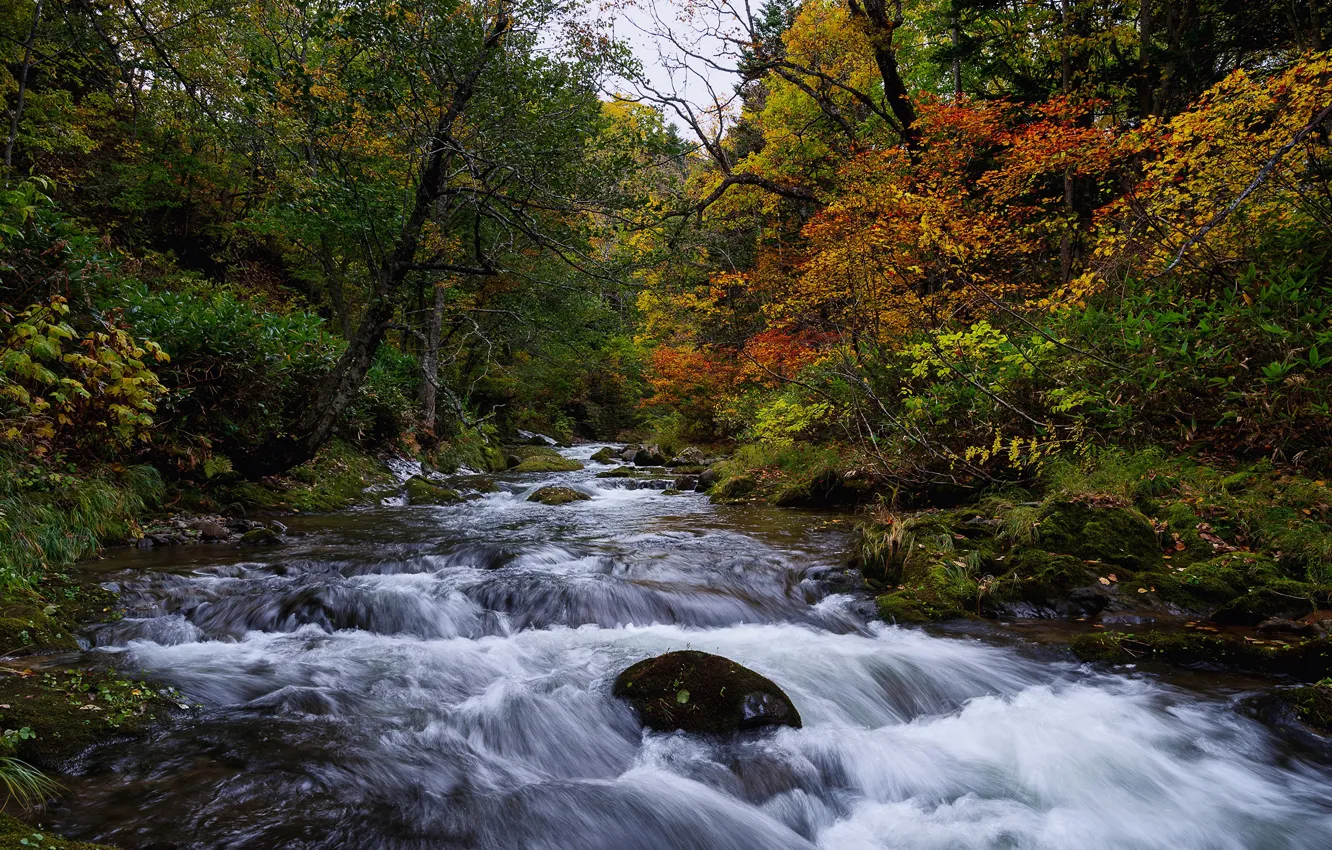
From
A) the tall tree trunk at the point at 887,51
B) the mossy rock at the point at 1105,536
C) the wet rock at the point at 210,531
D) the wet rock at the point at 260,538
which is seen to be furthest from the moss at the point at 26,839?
the tall tree trunk at the point at 887,51

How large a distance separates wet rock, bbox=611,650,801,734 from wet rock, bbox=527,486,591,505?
798 centimetres

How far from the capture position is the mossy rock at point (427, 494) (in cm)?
1117

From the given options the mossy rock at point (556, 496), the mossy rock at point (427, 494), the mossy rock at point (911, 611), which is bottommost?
the mossy rock at point (427, 494)

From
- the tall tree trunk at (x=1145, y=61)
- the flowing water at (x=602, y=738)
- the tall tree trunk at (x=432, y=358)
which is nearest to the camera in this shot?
the flowing water at (x=602, y=738)

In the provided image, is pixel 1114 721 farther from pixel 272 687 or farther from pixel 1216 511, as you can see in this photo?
pixel 272 687

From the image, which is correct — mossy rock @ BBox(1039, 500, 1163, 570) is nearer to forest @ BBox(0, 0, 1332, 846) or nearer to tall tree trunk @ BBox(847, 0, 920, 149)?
forest @ BBox(0, 0, 1332, 846)

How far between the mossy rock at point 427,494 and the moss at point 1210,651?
9738 millimetres

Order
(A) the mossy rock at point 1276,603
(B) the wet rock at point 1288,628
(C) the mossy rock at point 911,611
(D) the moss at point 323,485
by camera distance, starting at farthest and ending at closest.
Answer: (D) the moss at point 323,485, (C) the mossy rock at point 911,611, (A) the mossy rock at point 1276,603, (B) the wet rock at point 1288,628

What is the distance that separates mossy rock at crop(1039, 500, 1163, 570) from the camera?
5727mm

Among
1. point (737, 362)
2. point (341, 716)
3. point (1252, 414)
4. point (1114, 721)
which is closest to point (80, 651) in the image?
point (341, 716)

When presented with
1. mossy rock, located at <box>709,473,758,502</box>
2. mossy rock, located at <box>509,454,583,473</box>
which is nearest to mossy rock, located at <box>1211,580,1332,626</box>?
mossy rock, located at <box>709,473,758,502</box>

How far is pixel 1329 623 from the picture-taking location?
4363 mm

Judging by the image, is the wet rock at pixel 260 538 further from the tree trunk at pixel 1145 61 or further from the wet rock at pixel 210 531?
the tree trunk at pixel 1145 61

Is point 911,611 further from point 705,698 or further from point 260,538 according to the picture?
point 260,538
